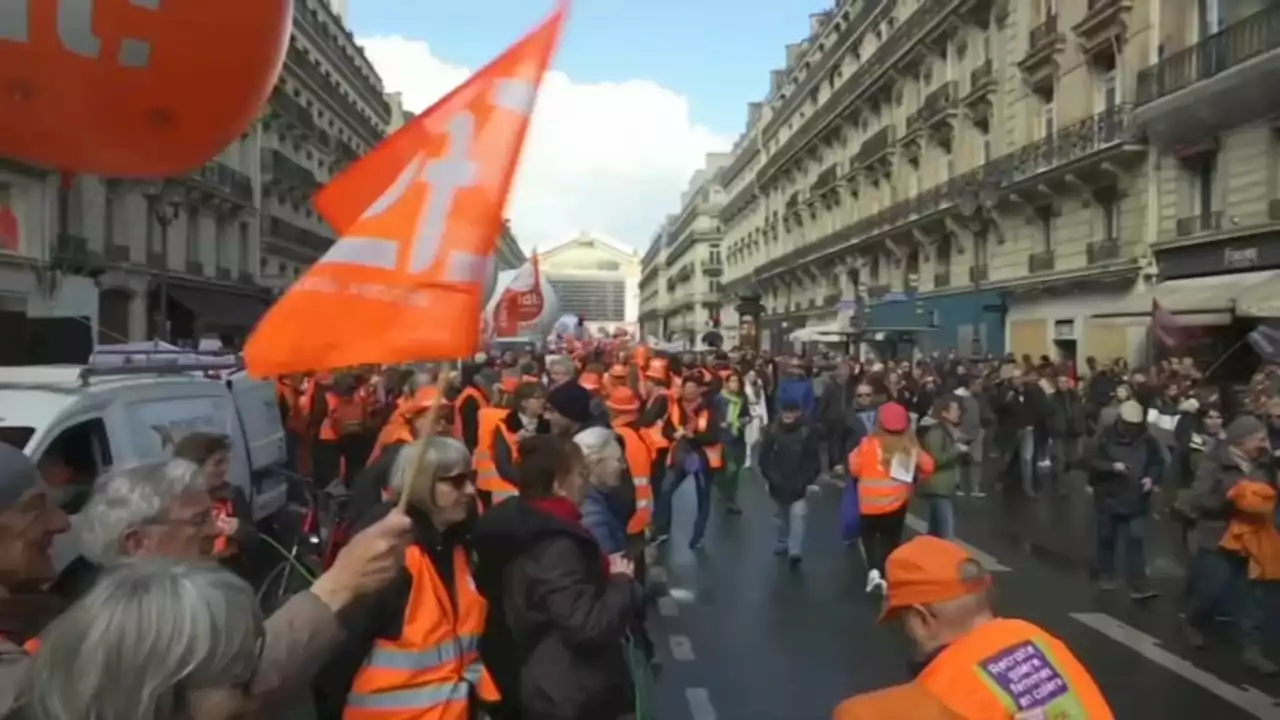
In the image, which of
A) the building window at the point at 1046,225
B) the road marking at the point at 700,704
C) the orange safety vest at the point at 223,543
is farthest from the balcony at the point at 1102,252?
the orange safety vest at the point at 223,543

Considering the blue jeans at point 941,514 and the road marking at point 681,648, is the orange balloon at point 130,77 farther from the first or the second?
the blue jeans at point 941,514

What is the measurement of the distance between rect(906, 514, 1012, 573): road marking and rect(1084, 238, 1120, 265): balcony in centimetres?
1738

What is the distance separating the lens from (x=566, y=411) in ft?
24.6

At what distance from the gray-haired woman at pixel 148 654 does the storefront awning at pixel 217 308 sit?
117 feet

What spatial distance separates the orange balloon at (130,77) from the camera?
347 centimetres

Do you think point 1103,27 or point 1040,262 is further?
point 1040,262

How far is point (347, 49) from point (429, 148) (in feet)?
206

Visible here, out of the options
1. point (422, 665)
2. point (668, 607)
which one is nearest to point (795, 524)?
point (668, 607)

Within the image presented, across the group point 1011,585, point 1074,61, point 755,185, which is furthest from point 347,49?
point 1011,585

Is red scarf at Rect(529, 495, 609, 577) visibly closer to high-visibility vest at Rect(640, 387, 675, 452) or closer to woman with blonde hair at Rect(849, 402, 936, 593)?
woman with blonde hair at Rect(849, 402, 936, 593)

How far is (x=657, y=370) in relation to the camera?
14.5m

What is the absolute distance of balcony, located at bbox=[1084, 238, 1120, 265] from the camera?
29391 millimetres

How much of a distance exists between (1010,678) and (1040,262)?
108ft

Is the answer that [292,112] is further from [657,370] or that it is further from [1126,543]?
[1126,543]
